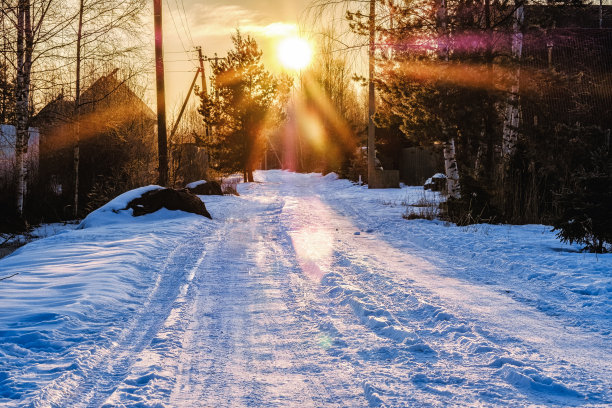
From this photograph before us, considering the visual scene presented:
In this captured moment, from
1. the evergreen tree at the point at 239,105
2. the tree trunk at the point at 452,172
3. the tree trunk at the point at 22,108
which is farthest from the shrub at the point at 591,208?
the evergreen tree at the point at 239,105

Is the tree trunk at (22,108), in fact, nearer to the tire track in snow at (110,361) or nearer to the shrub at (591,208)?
the tire track in snow at (110,361)

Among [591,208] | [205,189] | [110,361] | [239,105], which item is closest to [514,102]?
[591,208]

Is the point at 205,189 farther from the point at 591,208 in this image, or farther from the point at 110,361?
the point at 110,361

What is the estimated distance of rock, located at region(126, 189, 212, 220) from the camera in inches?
561

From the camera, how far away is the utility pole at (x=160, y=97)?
58.1 feet

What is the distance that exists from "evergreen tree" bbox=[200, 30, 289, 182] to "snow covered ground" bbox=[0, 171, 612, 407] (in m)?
26.6

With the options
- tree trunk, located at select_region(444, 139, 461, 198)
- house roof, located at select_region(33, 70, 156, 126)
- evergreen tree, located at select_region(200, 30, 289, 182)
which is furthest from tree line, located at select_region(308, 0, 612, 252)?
evergreen tree, located at select_region(200, 30, 289, 182)

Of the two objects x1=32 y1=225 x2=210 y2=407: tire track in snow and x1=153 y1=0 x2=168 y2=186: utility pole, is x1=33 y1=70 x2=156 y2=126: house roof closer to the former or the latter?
x1=153 y1=0 x2=168 y2=186: utility pole

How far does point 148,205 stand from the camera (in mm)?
14453

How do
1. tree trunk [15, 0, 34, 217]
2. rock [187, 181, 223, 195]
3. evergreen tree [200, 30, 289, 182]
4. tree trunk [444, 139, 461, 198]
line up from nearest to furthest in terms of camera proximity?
tree trunk [444, 139, 461, 198], tree trunk [15, 0, 34, 217], rock [187, 181, 223, 195], evergreen tree [200, 30, 289, 182]

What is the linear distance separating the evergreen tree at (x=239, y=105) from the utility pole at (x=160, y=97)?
1662cm

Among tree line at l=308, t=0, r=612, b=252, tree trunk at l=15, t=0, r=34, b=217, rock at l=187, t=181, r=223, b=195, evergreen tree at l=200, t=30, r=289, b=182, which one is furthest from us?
evergreen tree at l=200, t=30, r=289, b=182

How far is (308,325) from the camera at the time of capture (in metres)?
4.86

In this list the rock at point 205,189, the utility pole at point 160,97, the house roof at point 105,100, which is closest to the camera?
the utility pole at point 160,97
